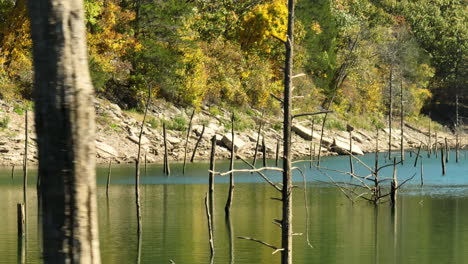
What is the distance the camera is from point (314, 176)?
60906mm

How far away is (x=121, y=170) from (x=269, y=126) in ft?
74.9

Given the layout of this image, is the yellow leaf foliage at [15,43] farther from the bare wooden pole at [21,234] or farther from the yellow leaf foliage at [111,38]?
the bare wooden pole at [21,234]

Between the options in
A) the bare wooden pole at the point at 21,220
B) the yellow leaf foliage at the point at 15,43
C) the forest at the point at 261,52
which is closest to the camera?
the bare wooden pole at the point at 21,220

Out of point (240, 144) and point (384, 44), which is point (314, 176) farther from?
point (384, 44)

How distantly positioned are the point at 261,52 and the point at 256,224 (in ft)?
160

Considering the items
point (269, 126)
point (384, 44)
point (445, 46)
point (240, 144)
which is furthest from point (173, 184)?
point (445, 46)

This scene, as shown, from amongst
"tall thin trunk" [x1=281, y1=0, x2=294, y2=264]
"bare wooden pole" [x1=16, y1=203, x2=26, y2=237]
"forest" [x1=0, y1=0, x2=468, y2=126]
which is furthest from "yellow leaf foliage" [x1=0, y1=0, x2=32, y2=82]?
"tall thin trunk" [x1=281, y1=0, x2=294, y2=264]

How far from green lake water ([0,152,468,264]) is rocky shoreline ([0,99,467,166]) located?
449 centimetres

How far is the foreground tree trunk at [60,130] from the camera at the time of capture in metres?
5.53

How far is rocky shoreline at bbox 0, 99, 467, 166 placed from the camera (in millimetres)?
57594

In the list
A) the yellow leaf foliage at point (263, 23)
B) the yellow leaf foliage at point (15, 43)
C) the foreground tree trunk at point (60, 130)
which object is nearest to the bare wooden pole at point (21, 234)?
the foreground tree trunk at point (60, 130)

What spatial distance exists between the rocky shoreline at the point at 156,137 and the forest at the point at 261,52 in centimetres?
189

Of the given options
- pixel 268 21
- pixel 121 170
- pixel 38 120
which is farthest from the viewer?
pixel 268 21

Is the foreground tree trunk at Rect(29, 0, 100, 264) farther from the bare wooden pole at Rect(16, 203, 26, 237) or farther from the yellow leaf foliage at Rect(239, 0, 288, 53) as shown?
the yellow leaf foliage at Rect(239, 0, 288, 53)
